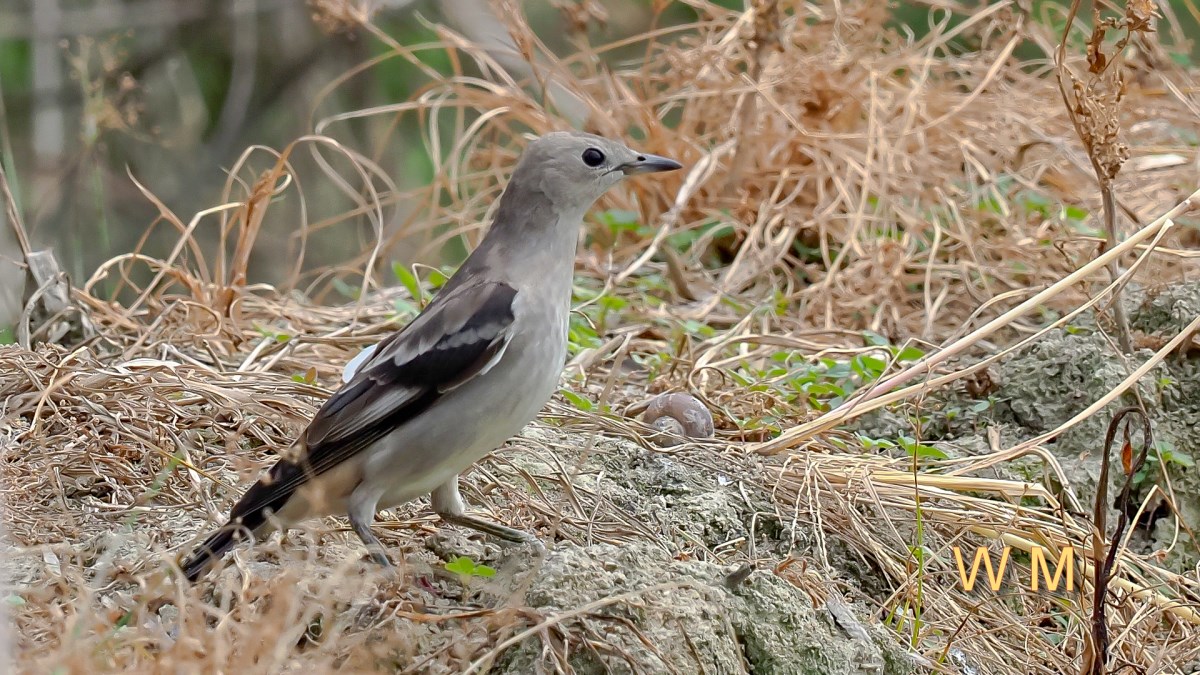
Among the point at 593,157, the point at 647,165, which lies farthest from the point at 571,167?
the point at 647,165

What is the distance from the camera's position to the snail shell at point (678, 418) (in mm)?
4168

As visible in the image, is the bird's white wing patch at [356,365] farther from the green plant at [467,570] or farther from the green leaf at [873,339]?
the green leaf at [873,339]

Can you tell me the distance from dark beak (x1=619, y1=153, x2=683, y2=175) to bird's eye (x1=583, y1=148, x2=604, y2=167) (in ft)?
0.34

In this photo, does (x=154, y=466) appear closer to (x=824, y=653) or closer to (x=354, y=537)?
(x=354, y=537)

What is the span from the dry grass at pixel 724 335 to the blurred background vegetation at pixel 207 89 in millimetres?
1447

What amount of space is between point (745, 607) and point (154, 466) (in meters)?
1.75

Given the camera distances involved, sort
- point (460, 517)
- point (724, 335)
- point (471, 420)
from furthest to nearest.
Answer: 1. point (724, 335)
2. point (460, 517)
3. point (471, 420)

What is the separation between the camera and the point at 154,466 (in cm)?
376

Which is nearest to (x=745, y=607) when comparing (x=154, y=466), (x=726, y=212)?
(x=154, y=466)

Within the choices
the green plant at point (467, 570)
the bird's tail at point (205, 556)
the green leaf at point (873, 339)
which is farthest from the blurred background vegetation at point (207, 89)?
the green plant at point (467, 570)

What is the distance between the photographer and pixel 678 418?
423 centimetres

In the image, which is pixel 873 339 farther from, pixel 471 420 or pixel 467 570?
pixel 467 570

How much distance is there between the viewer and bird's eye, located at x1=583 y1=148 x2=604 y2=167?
3746mm

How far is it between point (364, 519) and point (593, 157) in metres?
1.19
